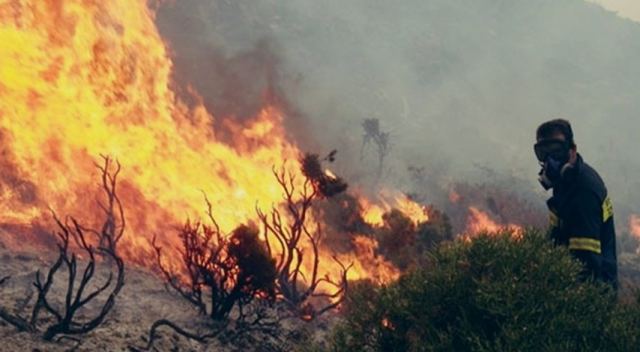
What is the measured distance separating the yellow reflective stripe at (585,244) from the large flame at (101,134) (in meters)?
13.2

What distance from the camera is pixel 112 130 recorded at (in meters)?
18.5

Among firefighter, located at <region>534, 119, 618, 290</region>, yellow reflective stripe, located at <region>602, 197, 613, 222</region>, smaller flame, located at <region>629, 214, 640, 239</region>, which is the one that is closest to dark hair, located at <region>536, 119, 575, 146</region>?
firefighter, located at <region>534, 119, 618, 290</region>

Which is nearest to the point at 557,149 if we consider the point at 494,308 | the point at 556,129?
the point at 556,129

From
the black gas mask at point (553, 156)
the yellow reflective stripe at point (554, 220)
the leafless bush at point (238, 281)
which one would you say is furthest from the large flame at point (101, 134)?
the black gas mask at point (553, 156)

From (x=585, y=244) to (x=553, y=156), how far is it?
1103 mm

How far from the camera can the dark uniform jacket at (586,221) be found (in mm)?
5648

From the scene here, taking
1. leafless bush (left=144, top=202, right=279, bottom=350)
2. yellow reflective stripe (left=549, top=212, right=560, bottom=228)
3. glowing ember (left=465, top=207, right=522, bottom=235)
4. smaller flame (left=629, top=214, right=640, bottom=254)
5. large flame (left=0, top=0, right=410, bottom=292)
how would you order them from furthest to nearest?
1. smaller flame (left=629, top=214, right=640, bottom=254)
2. glowing ember (left=465, top=207, right=522, bottom=235)
3. large flame (left=0, top=0, right=410, bottom=292)
4. leafless bush (left=144, top=202, right=279, bottom=350)
5. yellow reflective stripe (left=549, top=212, right=560, bottom=228)

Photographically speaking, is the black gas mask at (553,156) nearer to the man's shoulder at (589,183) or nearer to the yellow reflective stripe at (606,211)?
the man's shoulder at (589,183)

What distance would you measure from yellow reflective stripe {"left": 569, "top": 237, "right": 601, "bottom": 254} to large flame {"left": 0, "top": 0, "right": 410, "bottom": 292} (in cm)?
1323

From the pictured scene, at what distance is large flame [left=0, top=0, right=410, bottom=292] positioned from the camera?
54.5 ft

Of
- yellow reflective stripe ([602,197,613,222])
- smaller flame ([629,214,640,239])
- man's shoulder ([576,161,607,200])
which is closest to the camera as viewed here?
man's shoulder ([576,161,607,200])

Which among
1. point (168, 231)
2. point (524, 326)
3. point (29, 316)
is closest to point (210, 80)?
point (168, 231)

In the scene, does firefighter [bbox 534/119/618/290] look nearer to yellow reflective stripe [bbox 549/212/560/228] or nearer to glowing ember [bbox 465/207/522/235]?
yellow reflective stripe [bbox 549/212/560/228]

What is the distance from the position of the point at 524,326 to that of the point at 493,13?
94409 mm
